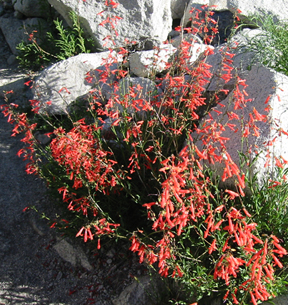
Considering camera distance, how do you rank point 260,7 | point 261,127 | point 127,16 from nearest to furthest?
point 261,127
point 260,7
point 127,16

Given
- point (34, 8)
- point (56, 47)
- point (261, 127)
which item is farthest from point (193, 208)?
point (34, 8)

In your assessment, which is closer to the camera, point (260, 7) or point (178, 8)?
point (260, 7)

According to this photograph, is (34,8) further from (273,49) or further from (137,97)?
(273,49)

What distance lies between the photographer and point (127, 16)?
221 inches

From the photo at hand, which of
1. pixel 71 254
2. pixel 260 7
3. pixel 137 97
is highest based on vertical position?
pixel 260 7

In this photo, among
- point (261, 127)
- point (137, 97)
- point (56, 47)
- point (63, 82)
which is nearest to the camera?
point (261, 127)

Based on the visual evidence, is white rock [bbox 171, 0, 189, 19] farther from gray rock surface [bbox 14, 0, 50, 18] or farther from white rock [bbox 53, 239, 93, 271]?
white rock [bbox 53, 239, 93, 271]

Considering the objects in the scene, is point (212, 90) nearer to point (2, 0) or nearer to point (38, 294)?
point (38, 294)

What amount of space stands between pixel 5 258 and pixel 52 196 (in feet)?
2.91

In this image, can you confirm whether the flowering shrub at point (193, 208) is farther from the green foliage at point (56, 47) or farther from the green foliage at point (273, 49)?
the green foliage at point (56, 47)

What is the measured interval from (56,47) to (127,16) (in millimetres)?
1598

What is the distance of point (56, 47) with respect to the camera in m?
6.21

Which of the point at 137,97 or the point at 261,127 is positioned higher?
the point at 261,127

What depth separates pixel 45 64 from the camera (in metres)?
6.18
